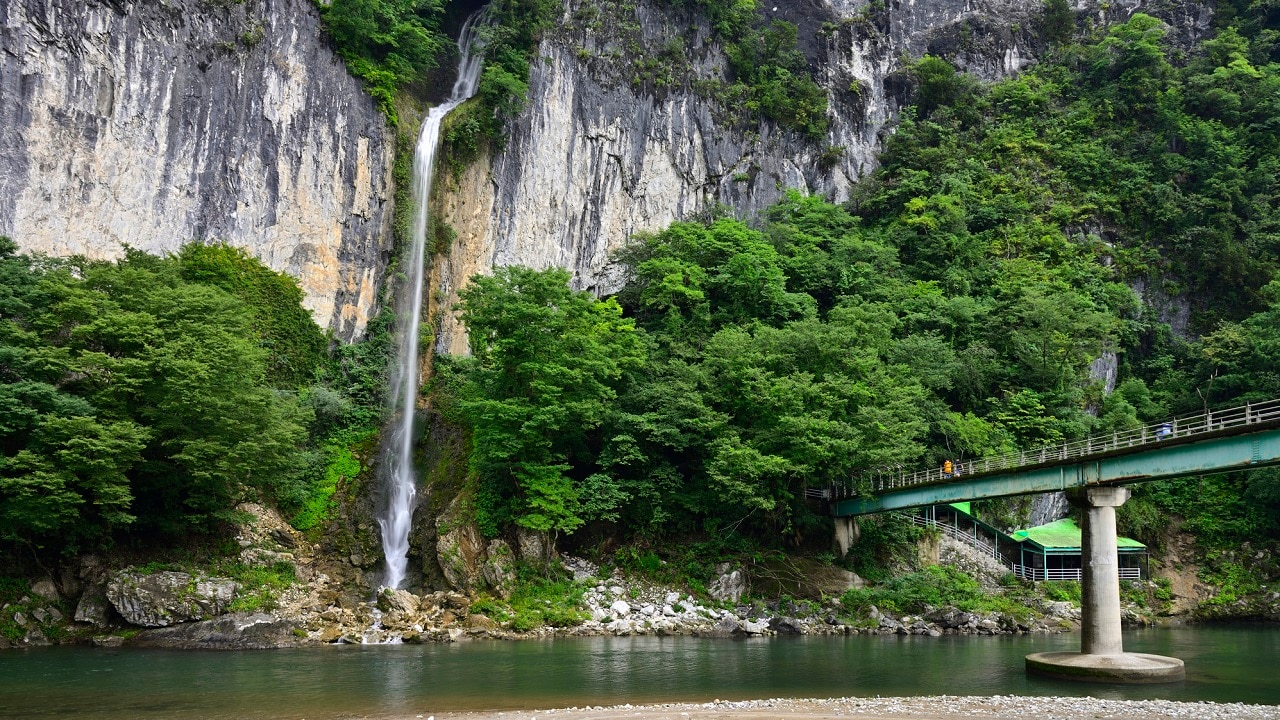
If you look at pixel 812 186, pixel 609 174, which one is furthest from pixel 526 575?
pixel 812 186

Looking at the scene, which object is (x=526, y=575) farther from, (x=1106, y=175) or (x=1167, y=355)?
(x=1106, y=175)

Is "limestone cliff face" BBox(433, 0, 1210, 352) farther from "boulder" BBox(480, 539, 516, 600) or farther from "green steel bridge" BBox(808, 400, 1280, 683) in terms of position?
"green steel bridge" BBox(808, 400, 1280, 683)

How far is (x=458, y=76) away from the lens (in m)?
46.9

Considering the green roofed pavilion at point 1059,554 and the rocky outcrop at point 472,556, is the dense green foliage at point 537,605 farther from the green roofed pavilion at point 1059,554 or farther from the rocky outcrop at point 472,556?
the green roofed pavilion at point 1059,554

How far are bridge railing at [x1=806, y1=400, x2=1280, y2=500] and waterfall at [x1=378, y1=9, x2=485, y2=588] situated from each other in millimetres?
15216

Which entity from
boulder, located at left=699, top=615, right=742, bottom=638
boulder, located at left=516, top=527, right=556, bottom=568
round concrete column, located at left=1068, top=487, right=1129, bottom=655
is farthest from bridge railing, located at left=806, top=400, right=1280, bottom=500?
boulder, located at left=516, top=527, right=556, bottom=568

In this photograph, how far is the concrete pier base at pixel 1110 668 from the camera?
1955cm

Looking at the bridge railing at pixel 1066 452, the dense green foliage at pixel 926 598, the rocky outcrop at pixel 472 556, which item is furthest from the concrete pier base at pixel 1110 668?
the rocky outcrop at pixel 472 556

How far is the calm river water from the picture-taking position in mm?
15969

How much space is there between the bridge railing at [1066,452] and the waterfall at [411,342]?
1522cm

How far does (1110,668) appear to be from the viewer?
65.0ft

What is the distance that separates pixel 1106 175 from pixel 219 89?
148 ft

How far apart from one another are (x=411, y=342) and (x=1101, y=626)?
2842 centimetres

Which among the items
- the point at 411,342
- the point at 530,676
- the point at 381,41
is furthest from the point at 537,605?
the point at 381,41
